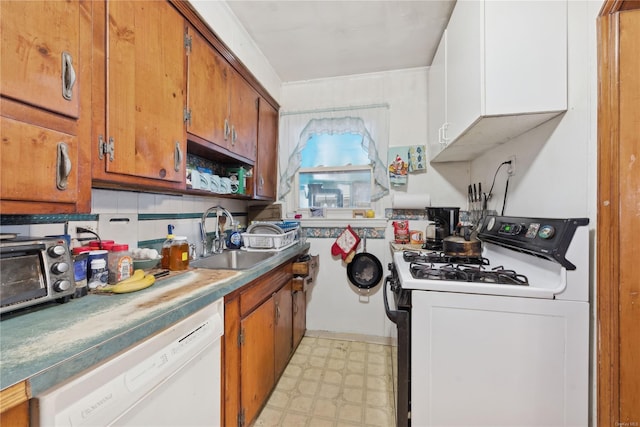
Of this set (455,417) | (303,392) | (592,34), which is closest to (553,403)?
(455,417)

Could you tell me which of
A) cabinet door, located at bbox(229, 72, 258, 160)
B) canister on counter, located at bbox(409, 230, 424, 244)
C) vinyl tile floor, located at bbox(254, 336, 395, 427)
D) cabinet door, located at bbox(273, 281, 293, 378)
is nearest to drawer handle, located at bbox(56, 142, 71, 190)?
cabinet door, located at bbox(229, 72, 258, 160)

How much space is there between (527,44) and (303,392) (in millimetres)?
2252

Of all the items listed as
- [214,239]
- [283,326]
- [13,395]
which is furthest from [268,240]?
[13,395]

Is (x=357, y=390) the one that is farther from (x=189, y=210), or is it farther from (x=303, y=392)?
(x=189, y=210)

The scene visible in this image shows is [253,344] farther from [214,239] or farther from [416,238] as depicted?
[416,238]

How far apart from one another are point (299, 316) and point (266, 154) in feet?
4.90

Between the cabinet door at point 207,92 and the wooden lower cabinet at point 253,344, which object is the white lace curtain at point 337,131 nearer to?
the cabinet door at point 207,92

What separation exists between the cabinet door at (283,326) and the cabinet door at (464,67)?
152 centimetres

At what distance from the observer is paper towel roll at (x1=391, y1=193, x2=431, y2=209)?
2143mm

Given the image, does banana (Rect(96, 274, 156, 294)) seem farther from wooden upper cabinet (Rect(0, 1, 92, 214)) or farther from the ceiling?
the ceiling

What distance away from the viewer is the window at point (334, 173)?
7.91 feet

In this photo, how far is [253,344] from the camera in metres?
1.31

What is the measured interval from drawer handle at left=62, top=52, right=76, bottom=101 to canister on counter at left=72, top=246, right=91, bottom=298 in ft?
1.73

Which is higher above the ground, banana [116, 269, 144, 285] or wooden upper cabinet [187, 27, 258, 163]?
wooden upper cabinet [187, 27, 258, 163]
